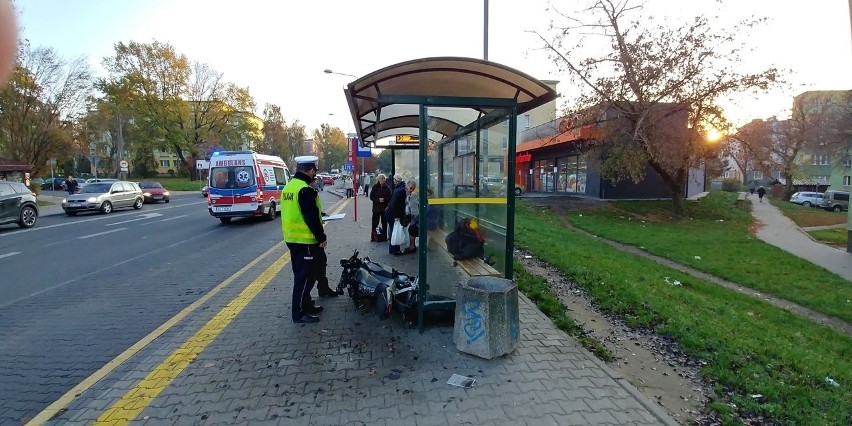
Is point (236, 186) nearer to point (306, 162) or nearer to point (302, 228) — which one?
point (306, 162)

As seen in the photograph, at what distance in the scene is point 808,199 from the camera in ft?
126

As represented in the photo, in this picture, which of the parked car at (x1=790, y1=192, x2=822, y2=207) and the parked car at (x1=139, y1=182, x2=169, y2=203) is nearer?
the parked car at (x1=139, y1=182, x2=169, y2=203)

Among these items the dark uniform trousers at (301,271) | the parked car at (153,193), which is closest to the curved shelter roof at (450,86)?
the dark uniform trousers at (301,271)

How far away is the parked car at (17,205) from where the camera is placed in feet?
44.1

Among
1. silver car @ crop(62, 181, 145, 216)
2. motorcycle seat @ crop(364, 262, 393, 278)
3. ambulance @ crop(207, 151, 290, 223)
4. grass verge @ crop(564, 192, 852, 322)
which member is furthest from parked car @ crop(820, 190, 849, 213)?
silver car @ crop(62, 181, 145, 216)

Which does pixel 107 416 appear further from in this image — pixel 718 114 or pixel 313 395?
pixel 718 114

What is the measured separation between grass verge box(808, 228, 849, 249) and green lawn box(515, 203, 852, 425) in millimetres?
5021

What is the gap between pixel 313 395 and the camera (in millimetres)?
3184

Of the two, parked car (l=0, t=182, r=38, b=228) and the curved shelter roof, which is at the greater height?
the curved shelter roof

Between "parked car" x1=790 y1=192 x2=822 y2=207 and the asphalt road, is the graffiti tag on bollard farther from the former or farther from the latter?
"parked car" x1=790 y1=192 x2=822 y2=207

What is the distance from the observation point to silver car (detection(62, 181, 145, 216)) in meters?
18.7

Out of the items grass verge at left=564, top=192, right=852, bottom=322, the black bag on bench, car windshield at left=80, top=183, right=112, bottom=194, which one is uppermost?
car windshield at left=80, top=183, right=112, bottom=194

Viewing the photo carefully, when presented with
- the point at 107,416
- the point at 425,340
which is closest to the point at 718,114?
the point at 425,340

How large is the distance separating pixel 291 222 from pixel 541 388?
292 centimetres
